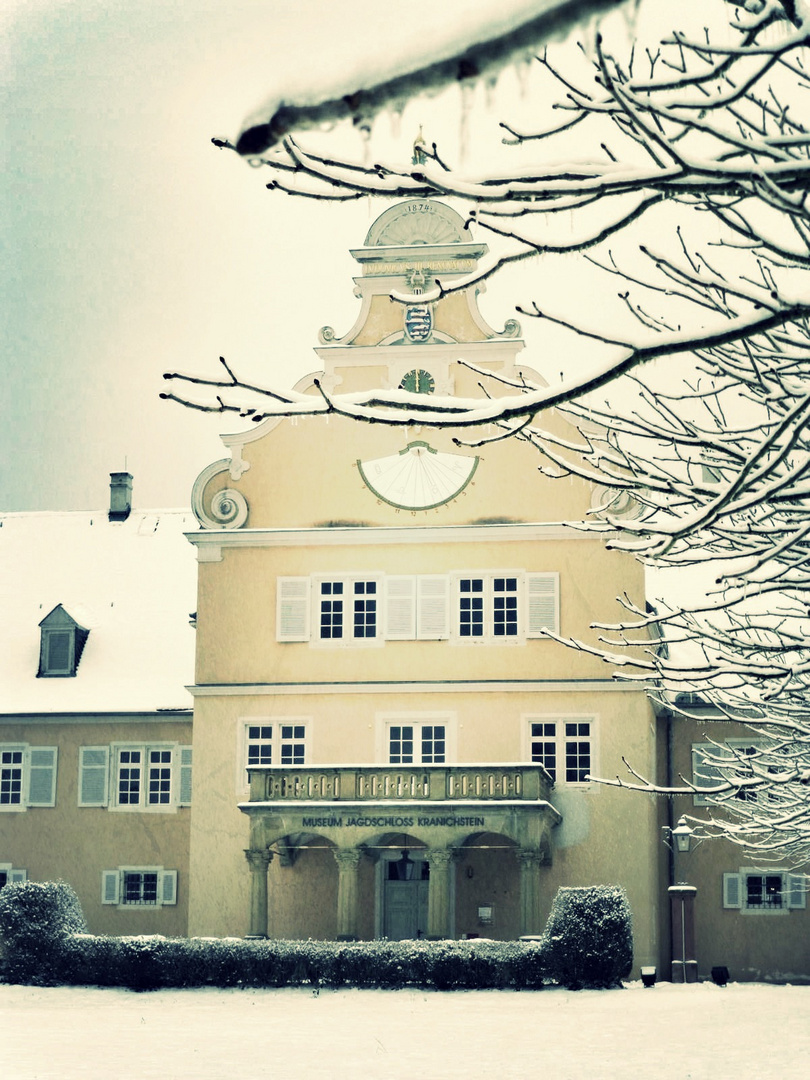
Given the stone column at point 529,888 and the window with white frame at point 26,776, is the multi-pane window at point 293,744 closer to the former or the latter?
the stone column at point 529,888

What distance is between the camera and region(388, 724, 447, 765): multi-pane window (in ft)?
95.7

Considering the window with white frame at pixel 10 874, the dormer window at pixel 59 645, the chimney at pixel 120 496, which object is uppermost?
the chimney at pixel 120 496

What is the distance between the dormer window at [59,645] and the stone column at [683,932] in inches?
535

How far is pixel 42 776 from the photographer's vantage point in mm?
32188

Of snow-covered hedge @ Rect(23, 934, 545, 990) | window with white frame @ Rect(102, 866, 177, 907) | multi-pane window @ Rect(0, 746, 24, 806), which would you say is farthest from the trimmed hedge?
multi-pane window @ Rect(0, 746, 24, 806)

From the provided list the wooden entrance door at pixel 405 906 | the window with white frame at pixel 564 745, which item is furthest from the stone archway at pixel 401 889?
the window with white frame at pixel 564 745

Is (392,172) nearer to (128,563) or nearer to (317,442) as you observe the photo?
(317,442)

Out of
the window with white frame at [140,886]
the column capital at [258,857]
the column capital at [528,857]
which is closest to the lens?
the column capital at [528,857]

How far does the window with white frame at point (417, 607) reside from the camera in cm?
2897

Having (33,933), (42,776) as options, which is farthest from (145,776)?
(33,933)

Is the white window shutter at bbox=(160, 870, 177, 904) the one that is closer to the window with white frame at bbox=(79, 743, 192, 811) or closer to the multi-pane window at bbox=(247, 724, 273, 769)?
the window with white frame at bbox=(79, 743, 192, 811)

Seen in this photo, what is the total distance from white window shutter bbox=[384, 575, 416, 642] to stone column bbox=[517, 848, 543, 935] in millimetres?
4964

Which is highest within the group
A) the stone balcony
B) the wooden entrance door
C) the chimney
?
the chimney

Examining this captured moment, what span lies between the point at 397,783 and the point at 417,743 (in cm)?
233
